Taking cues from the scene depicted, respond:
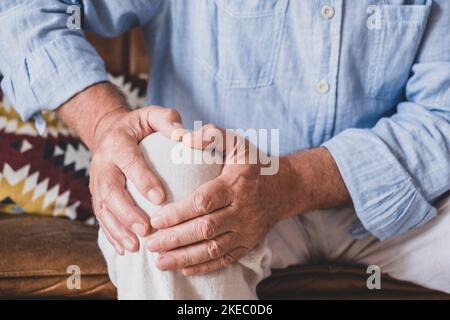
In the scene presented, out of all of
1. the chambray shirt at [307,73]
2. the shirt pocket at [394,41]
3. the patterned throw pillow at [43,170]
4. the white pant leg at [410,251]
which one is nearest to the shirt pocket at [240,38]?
the chambray shirt at [307,73]

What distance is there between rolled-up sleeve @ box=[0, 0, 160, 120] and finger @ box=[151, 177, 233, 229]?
0.27m

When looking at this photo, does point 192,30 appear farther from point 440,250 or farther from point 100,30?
point 440,250

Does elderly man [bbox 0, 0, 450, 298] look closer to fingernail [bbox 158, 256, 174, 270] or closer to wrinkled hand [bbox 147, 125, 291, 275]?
wrinkled hand [bbox 147, 125, 291, 275]

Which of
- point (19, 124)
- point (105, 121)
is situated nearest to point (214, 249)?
point (105, 121)

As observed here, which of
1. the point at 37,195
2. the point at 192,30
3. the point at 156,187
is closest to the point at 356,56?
the point at 192,30

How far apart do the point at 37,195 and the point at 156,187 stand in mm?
477

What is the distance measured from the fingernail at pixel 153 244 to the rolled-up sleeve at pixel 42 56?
0.29 m

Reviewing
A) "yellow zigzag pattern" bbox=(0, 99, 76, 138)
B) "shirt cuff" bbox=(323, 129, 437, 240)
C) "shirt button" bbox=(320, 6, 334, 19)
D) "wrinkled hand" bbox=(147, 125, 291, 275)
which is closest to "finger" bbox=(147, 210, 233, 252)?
"wrinkled hand" bbox=(147, 125, 291, 275)

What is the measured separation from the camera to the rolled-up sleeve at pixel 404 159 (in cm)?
86

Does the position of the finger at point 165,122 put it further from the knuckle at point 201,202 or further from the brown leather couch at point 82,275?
the brown leather couch at point 82,275

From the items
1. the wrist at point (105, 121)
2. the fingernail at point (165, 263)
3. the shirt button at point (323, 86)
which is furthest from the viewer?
the shirt button at point (323, 86)

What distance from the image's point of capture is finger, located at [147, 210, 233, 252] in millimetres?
702

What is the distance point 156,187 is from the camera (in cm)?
71

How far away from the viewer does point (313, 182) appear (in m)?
0.85
